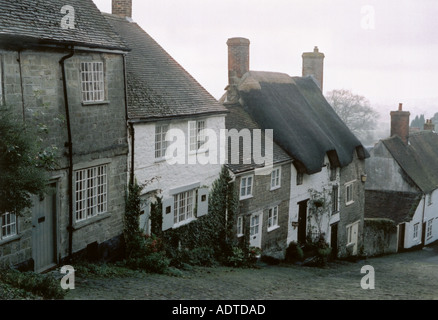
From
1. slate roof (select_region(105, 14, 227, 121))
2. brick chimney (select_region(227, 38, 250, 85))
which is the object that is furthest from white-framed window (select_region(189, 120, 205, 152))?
brick chimney (select_region(227, 38, 250, 85))

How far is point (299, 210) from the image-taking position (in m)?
24.9

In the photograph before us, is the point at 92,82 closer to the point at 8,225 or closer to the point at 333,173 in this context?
the point at 8,225

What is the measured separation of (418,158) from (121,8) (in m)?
25.1

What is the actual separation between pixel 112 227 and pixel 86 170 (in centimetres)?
201

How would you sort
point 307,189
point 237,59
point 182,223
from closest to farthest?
point 182,223
point 307,189
point 237,59

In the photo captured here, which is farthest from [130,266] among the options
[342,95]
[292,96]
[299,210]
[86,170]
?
[342,95]

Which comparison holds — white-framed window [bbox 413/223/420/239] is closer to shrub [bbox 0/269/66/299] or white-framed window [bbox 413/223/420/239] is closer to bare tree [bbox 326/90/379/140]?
shrub [bbox 0/269/66/299]

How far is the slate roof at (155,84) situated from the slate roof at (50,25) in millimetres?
2225

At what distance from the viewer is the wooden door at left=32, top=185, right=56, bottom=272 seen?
1249cm

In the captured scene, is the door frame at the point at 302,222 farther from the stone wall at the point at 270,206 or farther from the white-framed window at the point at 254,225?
the white-framed window at the point at 254,225

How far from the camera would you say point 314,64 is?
3272 centimetres

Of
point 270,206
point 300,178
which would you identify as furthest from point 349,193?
point 270,206

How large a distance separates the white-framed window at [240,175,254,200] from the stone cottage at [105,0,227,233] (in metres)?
1.42
